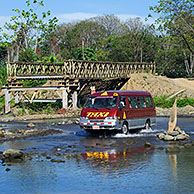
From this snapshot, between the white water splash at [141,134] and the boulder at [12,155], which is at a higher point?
the boulder at [12,155]

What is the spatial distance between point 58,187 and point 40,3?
5897 cm

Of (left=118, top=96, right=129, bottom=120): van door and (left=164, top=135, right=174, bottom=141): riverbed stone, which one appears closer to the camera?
(left=164, top=135, right=174, bottom=141): riverbed stone

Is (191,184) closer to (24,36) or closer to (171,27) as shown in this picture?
(171,27)

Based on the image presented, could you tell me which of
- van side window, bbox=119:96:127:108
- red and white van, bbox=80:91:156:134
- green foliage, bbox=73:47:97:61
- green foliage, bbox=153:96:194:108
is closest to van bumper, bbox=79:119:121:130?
red and white van, bbox=80:91:156:134

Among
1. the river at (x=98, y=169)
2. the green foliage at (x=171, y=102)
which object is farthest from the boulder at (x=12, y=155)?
the green foliage at (x=171, y=102)

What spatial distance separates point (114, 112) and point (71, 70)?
19835mm

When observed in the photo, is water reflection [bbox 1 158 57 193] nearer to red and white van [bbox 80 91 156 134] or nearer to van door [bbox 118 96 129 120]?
red and white van [bbox 80 91 156 134]

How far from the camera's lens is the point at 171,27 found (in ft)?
161

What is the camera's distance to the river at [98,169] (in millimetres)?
10227

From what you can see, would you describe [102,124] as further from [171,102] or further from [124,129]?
[171,102]

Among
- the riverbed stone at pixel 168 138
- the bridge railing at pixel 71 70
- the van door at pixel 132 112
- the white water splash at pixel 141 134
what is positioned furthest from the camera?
the bridge railing at pixel 71 70

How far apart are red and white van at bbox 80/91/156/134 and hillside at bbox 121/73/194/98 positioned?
82.1 feet

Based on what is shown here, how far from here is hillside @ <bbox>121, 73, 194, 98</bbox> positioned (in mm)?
47594

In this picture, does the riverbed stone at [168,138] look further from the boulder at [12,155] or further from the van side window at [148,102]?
the boulder at [12,155]
